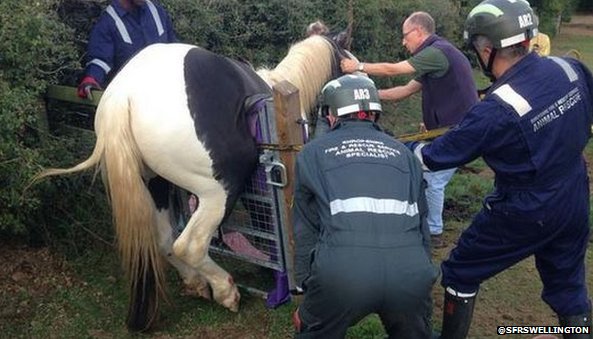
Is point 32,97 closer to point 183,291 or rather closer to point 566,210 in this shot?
point 183,291

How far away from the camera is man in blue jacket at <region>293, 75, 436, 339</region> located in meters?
2.44

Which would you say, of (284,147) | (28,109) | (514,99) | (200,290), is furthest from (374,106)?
(28,109)

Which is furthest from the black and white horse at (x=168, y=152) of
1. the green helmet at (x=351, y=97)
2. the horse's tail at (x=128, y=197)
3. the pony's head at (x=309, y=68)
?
the green helmet at (x=351, y=97)

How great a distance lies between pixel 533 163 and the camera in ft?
9.27

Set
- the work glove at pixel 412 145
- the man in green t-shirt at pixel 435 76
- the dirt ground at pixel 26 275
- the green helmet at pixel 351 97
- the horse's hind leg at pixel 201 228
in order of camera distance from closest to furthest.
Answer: the green helmet at pixel 351 97
the work glove at pixel 412 145
the horse's hind leg at pixel 201 228
the dirt ground at pixel 26 275
the man in green t-shirt at pixel 435 76

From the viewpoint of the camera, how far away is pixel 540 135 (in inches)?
111

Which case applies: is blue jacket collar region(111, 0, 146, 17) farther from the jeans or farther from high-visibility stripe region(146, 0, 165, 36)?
the jeans

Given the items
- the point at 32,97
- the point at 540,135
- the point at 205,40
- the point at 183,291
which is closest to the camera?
the point at 540,135

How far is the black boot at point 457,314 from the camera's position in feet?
10.8

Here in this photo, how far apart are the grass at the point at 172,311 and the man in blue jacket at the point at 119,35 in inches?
50.8

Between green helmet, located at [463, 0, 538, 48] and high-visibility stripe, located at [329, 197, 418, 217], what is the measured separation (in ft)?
3.11

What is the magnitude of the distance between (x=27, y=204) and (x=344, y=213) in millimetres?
2127

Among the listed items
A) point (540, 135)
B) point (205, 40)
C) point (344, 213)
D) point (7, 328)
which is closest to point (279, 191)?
point (344, 213)

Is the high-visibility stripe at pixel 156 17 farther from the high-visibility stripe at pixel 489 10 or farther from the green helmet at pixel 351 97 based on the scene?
the high-visibility stripe at pixel 489 10
